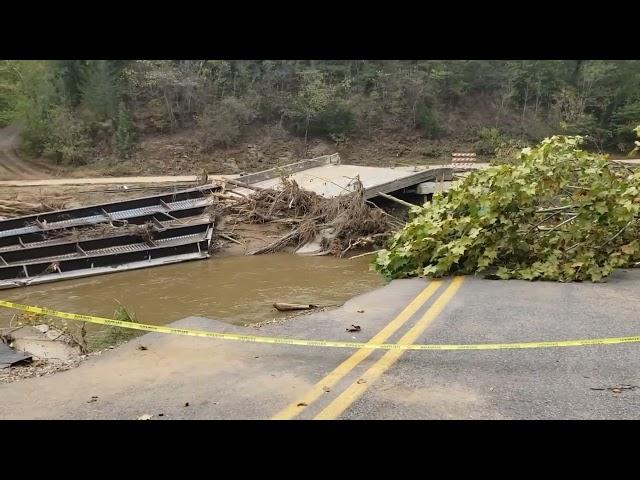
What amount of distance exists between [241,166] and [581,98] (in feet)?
78.2

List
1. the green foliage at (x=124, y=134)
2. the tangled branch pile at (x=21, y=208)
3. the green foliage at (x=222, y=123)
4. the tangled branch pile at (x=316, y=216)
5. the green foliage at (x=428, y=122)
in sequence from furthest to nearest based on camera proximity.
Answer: the green foliage at (x=428, y=122)
the green foliage at (x=222, y=123)
the green foliage at (x=124, y=134)
the tangled branch pile at (x=21, y=208)
the tangled branch pile at (x=316, y=216)

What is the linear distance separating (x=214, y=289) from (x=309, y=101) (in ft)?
73.5

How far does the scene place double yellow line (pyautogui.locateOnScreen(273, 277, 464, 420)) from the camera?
352 centimetres

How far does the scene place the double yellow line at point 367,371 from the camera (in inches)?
139

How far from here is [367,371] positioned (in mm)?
4156

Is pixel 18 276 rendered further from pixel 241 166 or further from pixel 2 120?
pixel 2 120

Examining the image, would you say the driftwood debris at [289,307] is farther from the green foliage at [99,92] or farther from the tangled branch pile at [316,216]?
the green foliage at [99,92]

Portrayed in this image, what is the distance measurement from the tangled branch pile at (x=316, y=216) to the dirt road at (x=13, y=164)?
12.6m

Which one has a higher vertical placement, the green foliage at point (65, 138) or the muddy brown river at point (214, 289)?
the green foliage at point (65, 138)

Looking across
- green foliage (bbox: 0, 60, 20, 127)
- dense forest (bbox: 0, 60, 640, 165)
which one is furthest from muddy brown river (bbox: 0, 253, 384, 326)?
green foliage (bbox: 0, 60, 20, 127)

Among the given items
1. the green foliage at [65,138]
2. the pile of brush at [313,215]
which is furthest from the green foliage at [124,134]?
the pile of brush at [313,215]

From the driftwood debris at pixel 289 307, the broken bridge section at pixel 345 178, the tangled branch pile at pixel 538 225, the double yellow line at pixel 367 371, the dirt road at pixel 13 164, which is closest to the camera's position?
the double yellow line at pixel 367 371

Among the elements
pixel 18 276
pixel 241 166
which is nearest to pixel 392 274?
pixel 18 276

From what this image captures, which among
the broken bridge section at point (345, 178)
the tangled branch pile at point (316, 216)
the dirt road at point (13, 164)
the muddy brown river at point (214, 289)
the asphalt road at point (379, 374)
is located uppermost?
the dirt road at point (13, 164)
